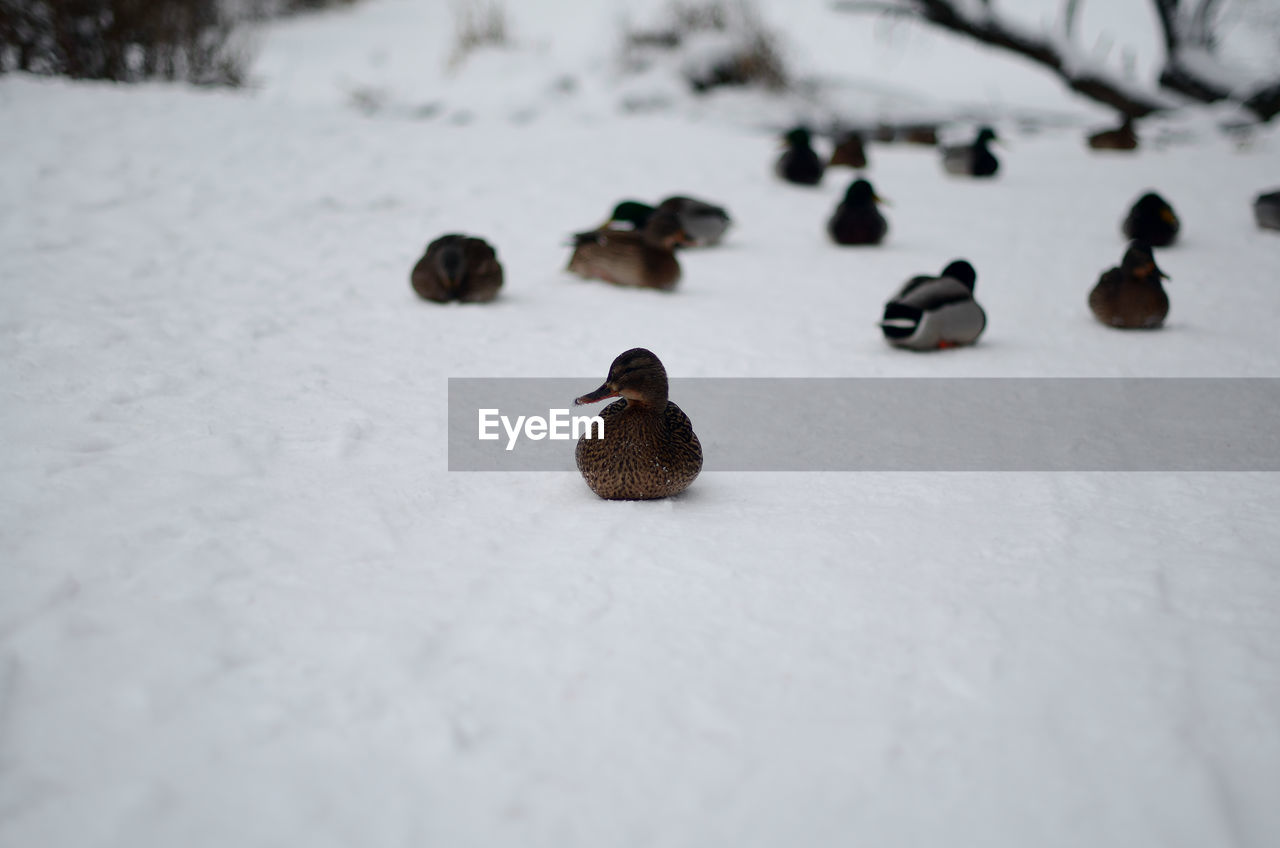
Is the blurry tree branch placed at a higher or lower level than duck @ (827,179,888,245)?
higher

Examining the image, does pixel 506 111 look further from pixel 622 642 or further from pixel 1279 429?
pixel 622 642

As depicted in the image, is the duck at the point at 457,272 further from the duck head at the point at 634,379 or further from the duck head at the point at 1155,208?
the duck head at the point at 1155,208

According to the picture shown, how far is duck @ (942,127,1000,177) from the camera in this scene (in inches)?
360

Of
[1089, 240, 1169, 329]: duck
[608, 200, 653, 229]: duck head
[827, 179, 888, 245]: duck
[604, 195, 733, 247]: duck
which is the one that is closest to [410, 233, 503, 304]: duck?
[608, 200, 653, 229]: duck head

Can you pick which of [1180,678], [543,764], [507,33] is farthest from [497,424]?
[507,33]

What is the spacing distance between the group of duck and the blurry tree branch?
425cm

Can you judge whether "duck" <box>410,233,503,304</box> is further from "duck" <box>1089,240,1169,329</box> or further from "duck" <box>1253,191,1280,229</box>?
"duck" <box>1253,191,1280,229</box>

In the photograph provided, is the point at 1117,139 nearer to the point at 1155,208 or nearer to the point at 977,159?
the point at 977,159

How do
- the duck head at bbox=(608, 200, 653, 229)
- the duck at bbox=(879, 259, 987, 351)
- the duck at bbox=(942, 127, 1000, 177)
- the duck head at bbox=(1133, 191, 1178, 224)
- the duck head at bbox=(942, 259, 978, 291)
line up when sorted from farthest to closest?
1. the duck at bbox=(942, 127, 1000, 177)
2. the duck head at bbox=(1133, 191, 1178, 224)
3. the duck head at bbox=(608, 200, 653, 229)
4. the duck head at bbox=(942, 259, 978, 291)
5. the duck at bbox=(879, 259, 987, 351)

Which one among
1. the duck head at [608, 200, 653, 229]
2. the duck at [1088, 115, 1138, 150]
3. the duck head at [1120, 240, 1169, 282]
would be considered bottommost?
the duck head at [1120, 240, 1169, 282]

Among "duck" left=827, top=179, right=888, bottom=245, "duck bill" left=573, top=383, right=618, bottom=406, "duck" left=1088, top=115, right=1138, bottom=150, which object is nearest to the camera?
"duck bill" left=573, top=383, right=618, bottom=406

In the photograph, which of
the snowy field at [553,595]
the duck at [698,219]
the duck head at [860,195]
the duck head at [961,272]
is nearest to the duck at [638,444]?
the snowy field at [553,595]

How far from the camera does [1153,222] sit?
6648mm

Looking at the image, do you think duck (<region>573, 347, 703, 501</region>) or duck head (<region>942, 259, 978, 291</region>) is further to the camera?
duck head (<region>942, 259, 978, 291</region>)
